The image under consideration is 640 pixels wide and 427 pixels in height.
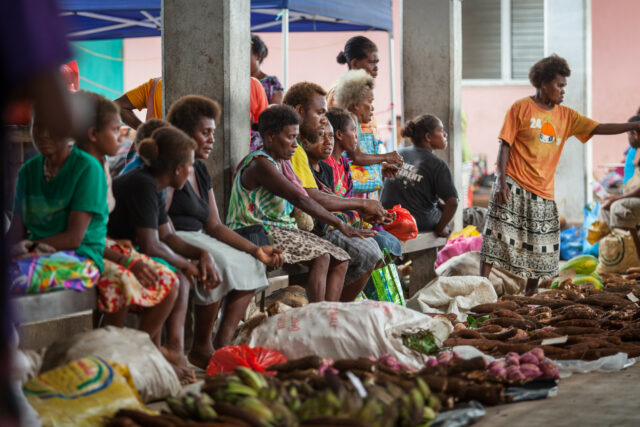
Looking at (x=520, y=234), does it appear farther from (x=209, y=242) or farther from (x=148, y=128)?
(x=148, y=128)

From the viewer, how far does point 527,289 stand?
7984 mm

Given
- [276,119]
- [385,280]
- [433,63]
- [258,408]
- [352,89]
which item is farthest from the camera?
[433,63]

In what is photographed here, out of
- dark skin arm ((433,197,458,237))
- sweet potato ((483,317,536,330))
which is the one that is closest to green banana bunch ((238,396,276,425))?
sweet potato ((483,317,536,330))

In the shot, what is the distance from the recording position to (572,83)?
1427cm

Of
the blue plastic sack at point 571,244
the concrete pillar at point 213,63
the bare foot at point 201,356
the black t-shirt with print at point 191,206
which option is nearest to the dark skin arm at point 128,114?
the concrete pillar at point 213,63

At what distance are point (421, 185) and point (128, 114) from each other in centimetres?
254

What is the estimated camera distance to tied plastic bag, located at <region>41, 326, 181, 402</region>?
3814 mm

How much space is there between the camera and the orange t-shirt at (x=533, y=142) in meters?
7.59

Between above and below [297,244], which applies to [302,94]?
above

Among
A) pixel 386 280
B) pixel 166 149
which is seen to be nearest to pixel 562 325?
pixel 386 280

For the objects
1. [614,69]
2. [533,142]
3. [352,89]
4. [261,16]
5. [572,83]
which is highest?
[261,16]

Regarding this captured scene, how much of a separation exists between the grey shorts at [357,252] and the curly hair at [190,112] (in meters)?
1.38

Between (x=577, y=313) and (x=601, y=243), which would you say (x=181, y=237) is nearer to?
(x=577, y=313)

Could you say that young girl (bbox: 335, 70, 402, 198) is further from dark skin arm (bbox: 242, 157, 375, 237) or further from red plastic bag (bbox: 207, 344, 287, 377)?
red plastic bag (bbox: 207, 344, 287, 377)
